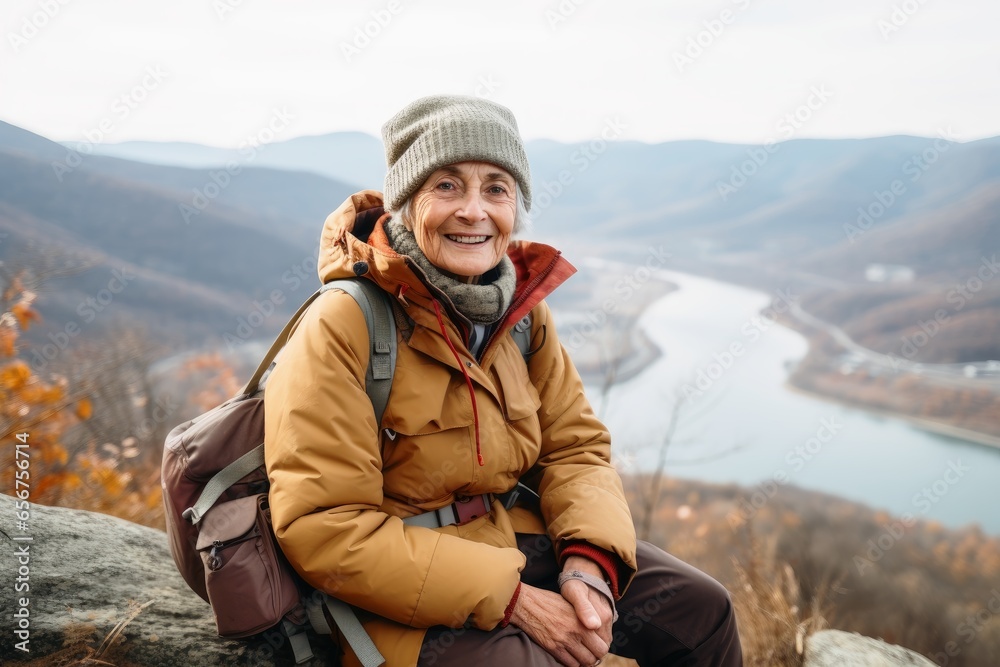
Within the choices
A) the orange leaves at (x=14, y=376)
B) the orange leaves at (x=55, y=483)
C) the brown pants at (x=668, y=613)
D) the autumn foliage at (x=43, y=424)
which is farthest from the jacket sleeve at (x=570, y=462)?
the orange leaves at (x=55, y=483)

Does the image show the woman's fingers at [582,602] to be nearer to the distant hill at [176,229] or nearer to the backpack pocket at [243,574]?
the backpack pocket at [243,574]

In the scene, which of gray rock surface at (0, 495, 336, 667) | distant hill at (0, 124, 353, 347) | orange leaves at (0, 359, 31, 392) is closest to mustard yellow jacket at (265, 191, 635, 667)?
gray rock surface at (0, 495, 336, 667)

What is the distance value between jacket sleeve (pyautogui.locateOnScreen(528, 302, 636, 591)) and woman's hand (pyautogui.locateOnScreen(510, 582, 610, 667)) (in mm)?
220

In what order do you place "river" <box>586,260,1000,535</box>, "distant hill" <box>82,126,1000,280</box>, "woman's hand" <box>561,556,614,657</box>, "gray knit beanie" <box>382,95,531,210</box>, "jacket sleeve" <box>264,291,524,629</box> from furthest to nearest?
"distant hill" <box>82,126,1000,280</box>
"river" <box>586,260,1000,535</box>
"gray knit beanie" <box>382,95,531,210</box>
"woman's hand" <box>561,556,614,657</box>
"jacket sleeve" <box>264,291,524,629</box>

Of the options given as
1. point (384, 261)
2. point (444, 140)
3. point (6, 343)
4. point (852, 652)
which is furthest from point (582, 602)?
point (6, 343)

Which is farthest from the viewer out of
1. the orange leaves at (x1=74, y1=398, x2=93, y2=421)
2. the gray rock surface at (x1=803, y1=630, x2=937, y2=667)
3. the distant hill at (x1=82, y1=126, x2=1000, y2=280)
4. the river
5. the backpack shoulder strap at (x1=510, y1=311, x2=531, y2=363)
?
the distant hill at (x1=82, y1=126, x2=1000, y2=280)

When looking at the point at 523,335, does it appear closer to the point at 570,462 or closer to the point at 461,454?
the point at 570,462

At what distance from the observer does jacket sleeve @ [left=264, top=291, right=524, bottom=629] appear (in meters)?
1.56

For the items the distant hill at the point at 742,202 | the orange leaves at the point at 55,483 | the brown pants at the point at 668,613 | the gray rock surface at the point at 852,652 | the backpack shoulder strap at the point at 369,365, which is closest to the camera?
the backpack shoulder strap at the point at 369,365

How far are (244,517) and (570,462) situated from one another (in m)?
1.01

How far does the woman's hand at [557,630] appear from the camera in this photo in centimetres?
175

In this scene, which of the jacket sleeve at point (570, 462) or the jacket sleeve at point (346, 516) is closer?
the jacket sleeve at point (346, 516)

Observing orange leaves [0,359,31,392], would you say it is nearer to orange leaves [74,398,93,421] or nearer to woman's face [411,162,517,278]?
orange leaves [74,398,93,421]

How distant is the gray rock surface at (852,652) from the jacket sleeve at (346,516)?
1.94 meters
